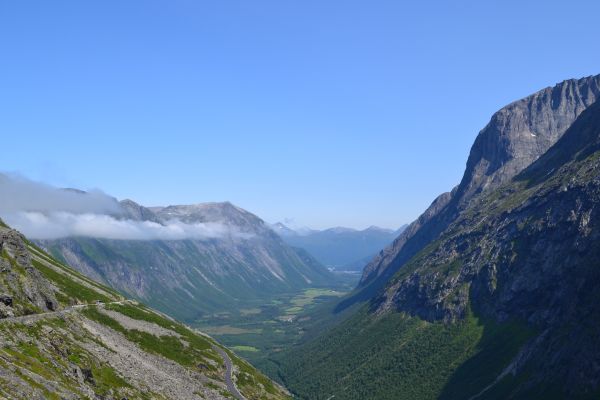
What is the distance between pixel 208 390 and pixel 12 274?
7907cm

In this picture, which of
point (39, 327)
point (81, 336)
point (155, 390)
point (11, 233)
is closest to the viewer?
point (39, 327)

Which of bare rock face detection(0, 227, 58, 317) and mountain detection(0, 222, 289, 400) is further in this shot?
bare rock face detection(0, 227, 58, 317)

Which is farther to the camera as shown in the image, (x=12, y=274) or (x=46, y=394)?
(x=12, y=274)

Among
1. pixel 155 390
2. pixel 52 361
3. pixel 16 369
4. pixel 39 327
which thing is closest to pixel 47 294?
pixel 39 327

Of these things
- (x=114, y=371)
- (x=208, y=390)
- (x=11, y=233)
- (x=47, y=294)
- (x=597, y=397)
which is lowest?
(x=597, y=397)

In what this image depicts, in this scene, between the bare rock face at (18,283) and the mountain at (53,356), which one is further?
the bare rock face at (18,283)

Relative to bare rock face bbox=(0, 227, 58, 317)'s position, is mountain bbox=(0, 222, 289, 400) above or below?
below

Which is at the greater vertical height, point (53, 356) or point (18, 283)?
point (18, 283)

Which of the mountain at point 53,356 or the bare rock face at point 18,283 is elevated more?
the bare rock face at point 18,283

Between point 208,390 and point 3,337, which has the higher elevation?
point 3,337

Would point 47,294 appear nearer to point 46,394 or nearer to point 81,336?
point 81,336

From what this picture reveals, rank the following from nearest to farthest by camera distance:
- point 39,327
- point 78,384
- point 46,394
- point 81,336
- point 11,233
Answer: point 46,394 → point 78,384 → point 39,327 → point 81,336 → point 11,233

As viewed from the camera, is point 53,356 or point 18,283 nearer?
point 53,356

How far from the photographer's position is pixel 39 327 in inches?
5920
